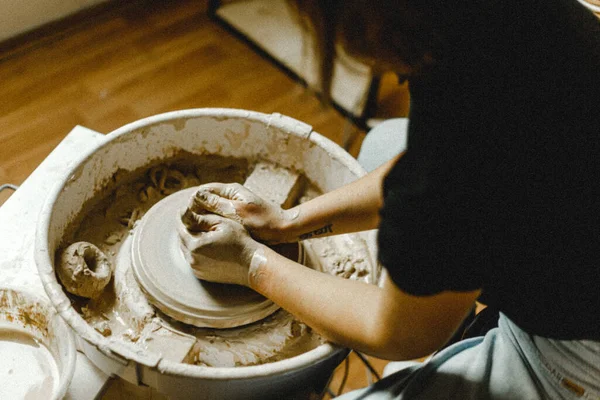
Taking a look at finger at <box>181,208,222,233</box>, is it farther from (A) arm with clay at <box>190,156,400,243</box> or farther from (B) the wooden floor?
(B) the wooden floor

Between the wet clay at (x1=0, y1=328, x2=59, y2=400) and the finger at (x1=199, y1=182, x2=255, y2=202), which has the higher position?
the finger at (x1=199, y1=182, x2=255, y2=202)

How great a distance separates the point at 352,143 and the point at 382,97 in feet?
1.13

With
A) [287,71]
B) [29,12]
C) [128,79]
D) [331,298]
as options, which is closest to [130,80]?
[128,79]

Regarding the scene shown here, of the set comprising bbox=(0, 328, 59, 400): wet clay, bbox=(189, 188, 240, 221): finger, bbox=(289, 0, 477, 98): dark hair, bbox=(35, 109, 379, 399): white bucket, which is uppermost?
bbox=(289, 0, 477, 98): dark hair

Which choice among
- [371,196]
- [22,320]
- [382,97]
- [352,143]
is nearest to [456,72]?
[371,196]

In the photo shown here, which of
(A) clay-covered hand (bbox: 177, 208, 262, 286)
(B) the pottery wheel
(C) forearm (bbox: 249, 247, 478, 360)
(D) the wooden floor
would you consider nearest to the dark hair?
(C) forearm (bbox: 249, 247, 478, 360)

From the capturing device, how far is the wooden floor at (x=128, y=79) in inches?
75.2

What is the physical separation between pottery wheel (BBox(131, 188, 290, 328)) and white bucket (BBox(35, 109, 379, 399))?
0.14 meters

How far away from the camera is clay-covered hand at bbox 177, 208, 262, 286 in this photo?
950 mm

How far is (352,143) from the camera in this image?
6.62 feet

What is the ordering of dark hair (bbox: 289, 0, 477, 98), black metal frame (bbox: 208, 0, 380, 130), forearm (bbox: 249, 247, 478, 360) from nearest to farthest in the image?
dark hair (bbox: 289, 0, 477, 98) → forearm (bbox: 249, 247, 478, 360) → black metal frame (bbox: 208, 0, 380, 130)

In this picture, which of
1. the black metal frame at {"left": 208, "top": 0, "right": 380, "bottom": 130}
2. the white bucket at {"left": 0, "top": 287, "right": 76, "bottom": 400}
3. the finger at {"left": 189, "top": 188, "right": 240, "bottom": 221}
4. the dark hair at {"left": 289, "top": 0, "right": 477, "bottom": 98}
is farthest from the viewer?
the black metal frame at {"left": 208, "top": 0, "right": 380, "bottom": 130}

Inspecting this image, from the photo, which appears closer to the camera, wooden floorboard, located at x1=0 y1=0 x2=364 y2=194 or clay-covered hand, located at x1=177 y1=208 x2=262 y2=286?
clay-covered hand, located at x1=177 y1=208 x2=262 y2=286

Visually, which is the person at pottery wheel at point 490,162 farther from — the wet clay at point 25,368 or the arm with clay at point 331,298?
the wet clay at point 25,368
